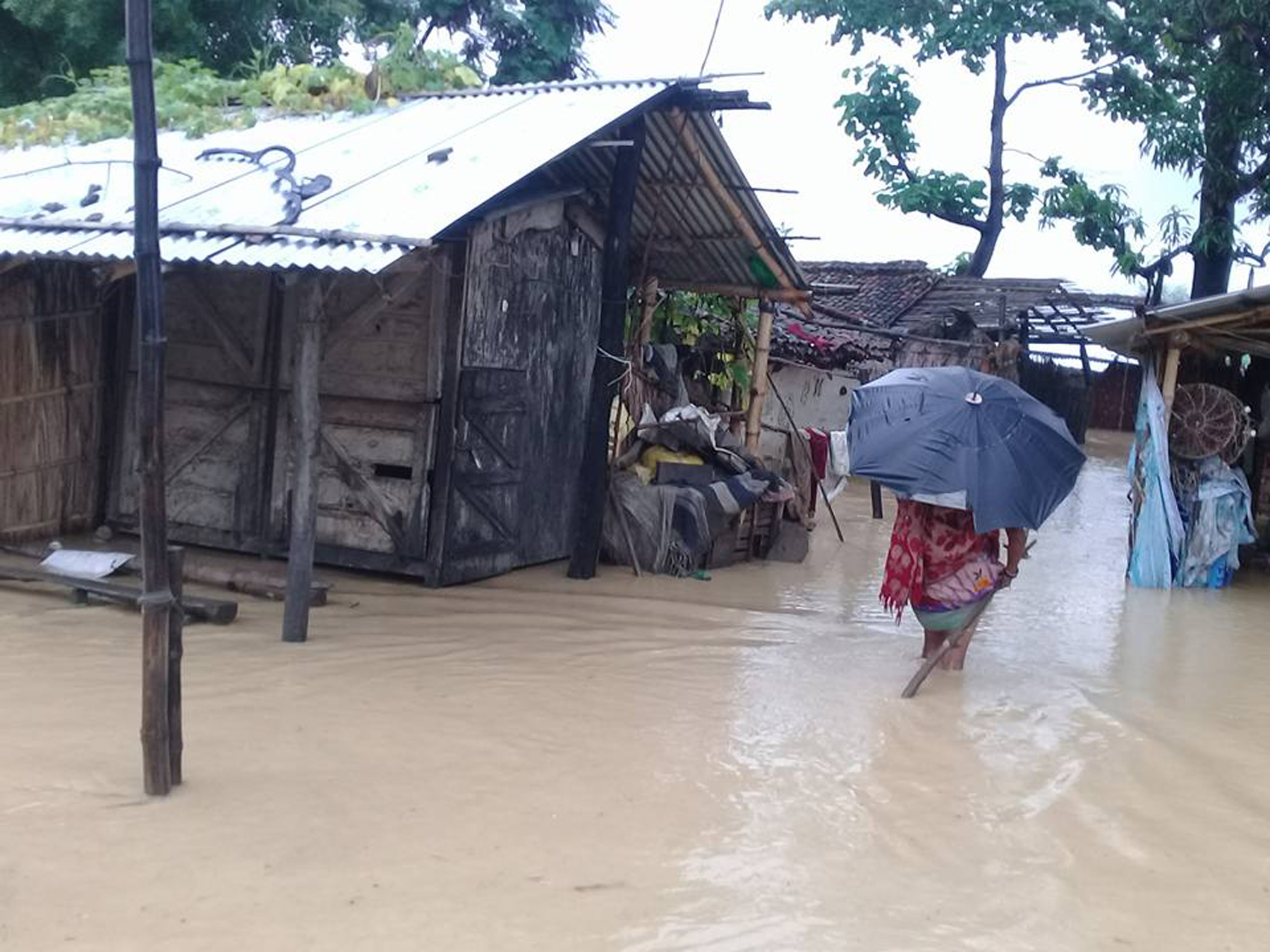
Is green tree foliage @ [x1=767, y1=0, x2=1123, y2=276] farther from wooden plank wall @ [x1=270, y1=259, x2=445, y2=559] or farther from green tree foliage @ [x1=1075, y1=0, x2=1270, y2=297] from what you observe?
wooden plank wall @ [x1=270, y1=259, x2=445, y2=559]

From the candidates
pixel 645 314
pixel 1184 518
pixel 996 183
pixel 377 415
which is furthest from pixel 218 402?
pixel 996 183

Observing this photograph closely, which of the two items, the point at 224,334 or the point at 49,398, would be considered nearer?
the point at 224,334

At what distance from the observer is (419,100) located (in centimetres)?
1075

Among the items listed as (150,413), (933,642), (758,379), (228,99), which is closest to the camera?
(150,413)

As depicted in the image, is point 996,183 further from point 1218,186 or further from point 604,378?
point 604,378

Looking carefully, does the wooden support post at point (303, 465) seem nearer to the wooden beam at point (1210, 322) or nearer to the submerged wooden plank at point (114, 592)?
the submerged wooden plank at point (114, 592)

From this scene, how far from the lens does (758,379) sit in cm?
1185

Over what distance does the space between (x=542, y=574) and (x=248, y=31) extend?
12090mm

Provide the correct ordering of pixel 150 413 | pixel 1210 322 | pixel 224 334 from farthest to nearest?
pixel 1210 322, pixel 224 334, pixel 150 413

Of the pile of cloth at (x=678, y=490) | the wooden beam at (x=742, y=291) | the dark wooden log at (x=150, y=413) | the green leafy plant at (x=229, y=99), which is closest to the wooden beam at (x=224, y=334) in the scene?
the green leafy plant at (x=229, y=99)

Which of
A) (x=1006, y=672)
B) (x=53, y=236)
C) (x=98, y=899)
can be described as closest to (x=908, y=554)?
(x=1006, y=672)

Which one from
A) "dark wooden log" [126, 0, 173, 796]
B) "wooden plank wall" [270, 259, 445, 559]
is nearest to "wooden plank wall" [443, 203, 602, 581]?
"wooden plank wall" [270, 259, 445, 559]

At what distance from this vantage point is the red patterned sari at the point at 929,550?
22.7 ft

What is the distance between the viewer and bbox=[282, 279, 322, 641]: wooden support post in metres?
6.98
